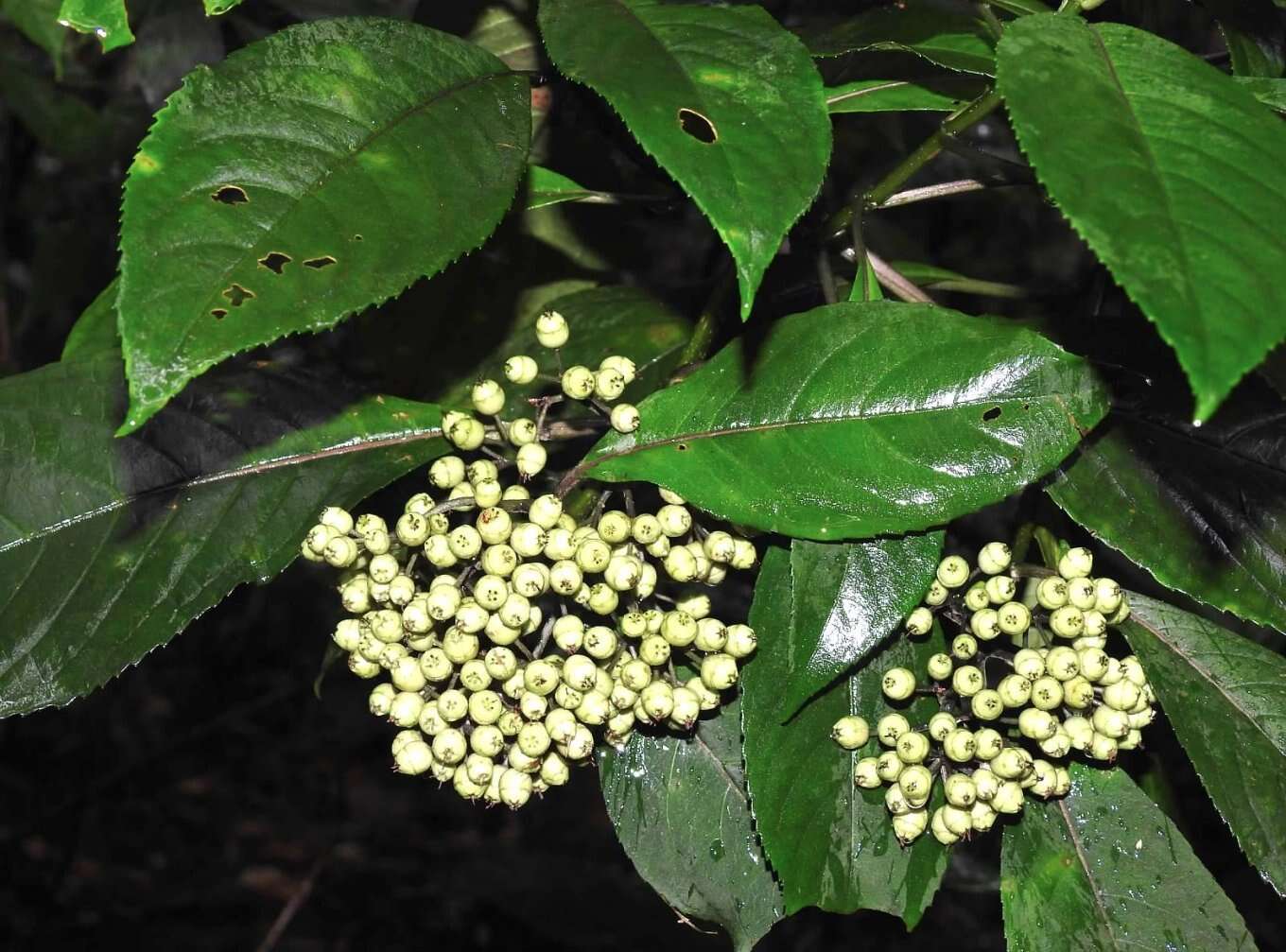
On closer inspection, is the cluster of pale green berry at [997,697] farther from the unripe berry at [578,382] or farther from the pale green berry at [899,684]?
the unripe berry at [578,382]

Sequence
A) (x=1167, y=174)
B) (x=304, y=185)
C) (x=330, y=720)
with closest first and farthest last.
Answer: (x=1167, y=174), (x=304, y=185), (x=330, y=720)

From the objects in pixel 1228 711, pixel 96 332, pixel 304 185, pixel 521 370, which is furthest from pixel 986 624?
pixel 96 332

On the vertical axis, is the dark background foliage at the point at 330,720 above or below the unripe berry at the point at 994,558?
below

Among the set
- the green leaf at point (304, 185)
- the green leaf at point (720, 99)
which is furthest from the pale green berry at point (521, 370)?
the green leaf at point (720, 99)

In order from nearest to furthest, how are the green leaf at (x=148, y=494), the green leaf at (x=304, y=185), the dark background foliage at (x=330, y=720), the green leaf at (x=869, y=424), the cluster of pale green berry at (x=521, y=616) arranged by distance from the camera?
the green leaf at (x=304, y=185) → the green leaf at (x=869, y=424) → the cluster of pale green berry at (x=521, y=616) → the green leaf at (x=148, y=494) → the dark background foliage at (x=330, y=720)

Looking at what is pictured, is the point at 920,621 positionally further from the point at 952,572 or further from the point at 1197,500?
the point at 1197,500
